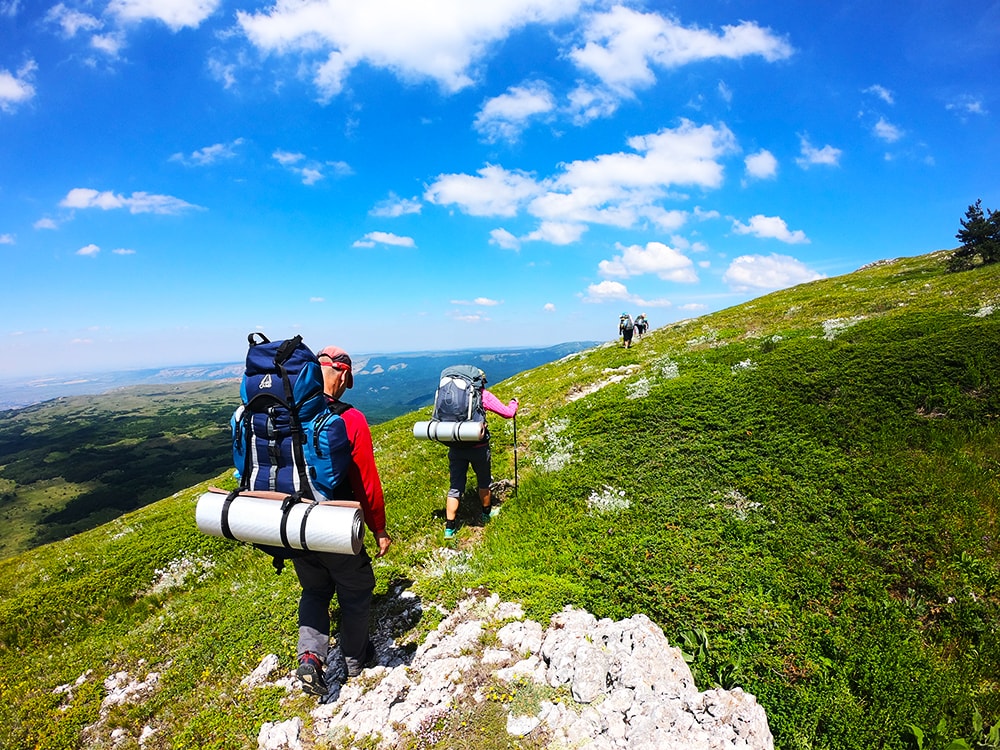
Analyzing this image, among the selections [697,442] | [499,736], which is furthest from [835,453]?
[499,736]

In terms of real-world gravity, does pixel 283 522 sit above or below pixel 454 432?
below

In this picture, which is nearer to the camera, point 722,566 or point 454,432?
point 722,566

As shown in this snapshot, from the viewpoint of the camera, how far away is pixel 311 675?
512cm

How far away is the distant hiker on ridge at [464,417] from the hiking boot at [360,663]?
362cm

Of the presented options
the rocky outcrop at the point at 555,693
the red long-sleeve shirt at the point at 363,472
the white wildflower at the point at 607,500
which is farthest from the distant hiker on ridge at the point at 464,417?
the rocky outcrop at the point at 555,693

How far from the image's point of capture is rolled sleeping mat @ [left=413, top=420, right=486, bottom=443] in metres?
8.69

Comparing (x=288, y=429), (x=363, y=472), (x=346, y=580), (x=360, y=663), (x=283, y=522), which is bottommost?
(x=360, y=663)

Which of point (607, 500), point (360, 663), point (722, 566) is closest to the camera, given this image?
point (360, 663)

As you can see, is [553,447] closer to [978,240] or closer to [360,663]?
[360,663]

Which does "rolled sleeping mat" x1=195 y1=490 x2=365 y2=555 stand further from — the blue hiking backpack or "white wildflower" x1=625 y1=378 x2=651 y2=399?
"white wildflower" x1=625 y1=378 x2=651 y2=399

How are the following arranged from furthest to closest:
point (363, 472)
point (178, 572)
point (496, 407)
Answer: point (178, 572) → point (496, 407) → point (363, 472)

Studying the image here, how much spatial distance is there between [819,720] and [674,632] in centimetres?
166

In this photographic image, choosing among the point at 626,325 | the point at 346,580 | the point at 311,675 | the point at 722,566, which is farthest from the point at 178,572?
the point at 626,325

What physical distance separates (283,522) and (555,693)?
12.3 feet
